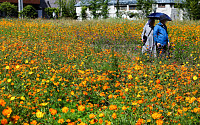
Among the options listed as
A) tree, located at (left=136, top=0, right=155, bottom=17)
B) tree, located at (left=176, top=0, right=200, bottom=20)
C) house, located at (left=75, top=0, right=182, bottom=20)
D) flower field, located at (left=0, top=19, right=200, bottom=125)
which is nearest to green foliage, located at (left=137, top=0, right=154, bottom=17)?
tree, located at (left=136, top=0, right=155, bottom=17)

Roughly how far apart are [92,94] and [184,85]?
1683 mm

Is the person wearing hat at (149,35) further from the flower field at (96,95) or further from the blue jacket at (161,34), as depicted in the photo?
the flower field at (96,95)

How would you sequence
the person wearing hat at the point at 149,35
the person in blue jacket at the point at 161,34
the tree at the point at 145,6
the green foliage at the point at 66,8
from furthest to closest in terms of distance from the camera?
the green foliage at the point at 66,8 → the tree at the point at 145,6 → the person wearing hat at the point at 149,35 → the person in blue jacket at the point at 161,34

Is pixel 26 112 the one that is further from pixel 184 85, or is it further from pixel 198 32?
pixel 198 32

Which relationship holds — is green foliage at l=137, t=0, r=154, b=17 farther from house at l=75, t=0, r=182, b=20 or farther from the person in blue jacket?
the person in blue jacket

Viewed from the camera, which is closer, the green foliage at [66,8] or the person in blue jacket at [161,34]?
the person in blue jacket at [161,34]

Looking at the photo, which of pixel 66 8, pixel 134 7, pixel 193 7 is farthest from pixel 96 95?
pixel 134 7

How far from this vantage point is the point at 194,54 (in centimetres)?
681

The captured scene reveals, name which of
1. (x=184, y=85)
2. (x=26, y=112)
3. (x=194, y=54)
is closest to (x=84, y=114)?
(x=26, y=112)

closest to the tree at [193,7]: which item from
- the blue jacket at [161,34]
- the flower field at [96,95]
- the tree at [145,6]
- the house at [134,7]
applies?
the tree at [145,6]

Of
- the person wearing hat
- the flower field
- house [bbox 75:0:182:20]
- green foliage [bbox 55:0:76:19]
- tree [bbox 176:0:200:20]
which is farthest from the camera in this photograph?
house [bbox 75:0:182:20]

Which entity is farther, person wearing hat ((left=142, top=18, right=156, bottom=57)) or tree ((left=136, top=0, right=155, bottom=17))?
A: tree ((left=136, top=0, right=155, bottom=17))

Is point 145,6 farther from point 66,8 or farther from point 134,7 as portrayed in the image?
point 66,8

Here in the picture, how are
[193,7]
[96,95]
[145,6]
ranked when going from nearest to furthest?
[96,95]
[193,7]
[145,6]
